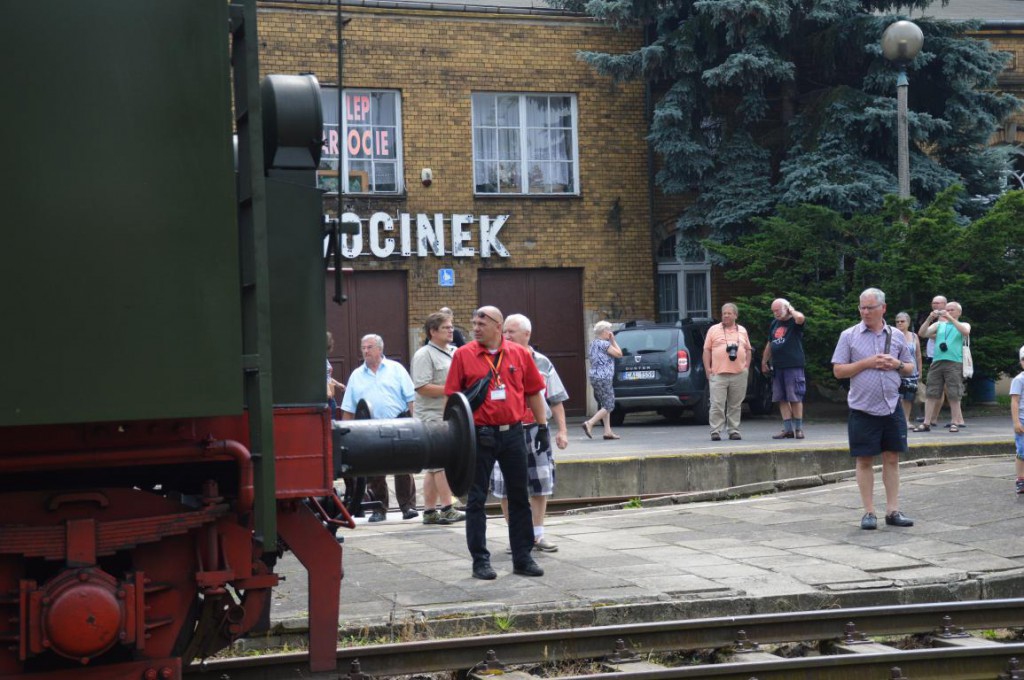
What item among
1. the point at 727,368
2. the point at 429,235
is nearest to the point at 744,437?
the point at 727,368

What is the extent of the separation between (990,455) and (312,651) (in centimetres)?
1125

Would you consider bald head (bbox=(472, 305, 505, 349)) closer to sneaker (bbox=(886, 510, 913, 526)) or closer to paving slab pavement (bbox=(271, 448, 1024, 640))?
paving slab pavement (bbox=(271, 448, 1024, 640))

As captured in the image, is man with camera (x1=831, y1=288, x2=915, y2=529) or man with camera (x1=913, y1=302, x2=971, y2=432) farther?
man with camera (x1=913, y1=302, x2=971, y2=432)

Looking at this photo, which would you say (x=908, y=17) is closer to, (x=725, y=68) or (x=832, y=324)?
(x=725, y=68)

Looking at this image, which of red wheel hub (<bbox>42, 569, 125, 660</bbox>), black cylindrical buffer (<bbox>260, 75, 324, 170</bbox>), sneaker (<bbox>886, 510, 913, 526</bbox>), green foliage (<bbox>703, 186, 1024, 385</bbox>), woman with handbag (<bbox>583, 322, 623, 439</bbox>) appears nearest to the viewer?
red wheel hub (<bbox>42, 569, 125, 660</bbox>)

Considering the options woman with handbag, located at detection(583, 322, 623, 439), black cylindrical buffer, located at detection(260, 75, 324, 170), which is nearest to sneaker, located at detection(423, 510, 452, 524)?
woman with handbag, located at detection(583, 322, 623, 439)

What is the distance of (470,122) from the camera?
24016mm

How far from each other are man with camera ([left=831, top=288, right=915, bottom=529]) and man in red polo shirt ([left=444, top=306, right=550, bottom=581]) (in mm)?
2796

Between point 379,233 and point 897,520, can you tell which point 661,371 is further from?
point 897,520

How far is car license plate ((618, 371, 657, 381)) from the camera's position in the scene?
2066 centimetres

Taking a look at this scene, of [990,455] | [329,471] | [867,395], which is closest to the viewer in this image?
[329,471]

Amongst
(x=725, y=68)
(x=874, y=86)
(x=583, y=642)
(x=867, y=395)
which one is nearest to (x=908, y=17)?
(x=874, y=86)

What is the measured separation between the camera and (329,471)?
5191mm

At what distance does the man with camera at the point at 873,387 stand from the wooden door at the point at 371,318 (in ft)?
45.0
